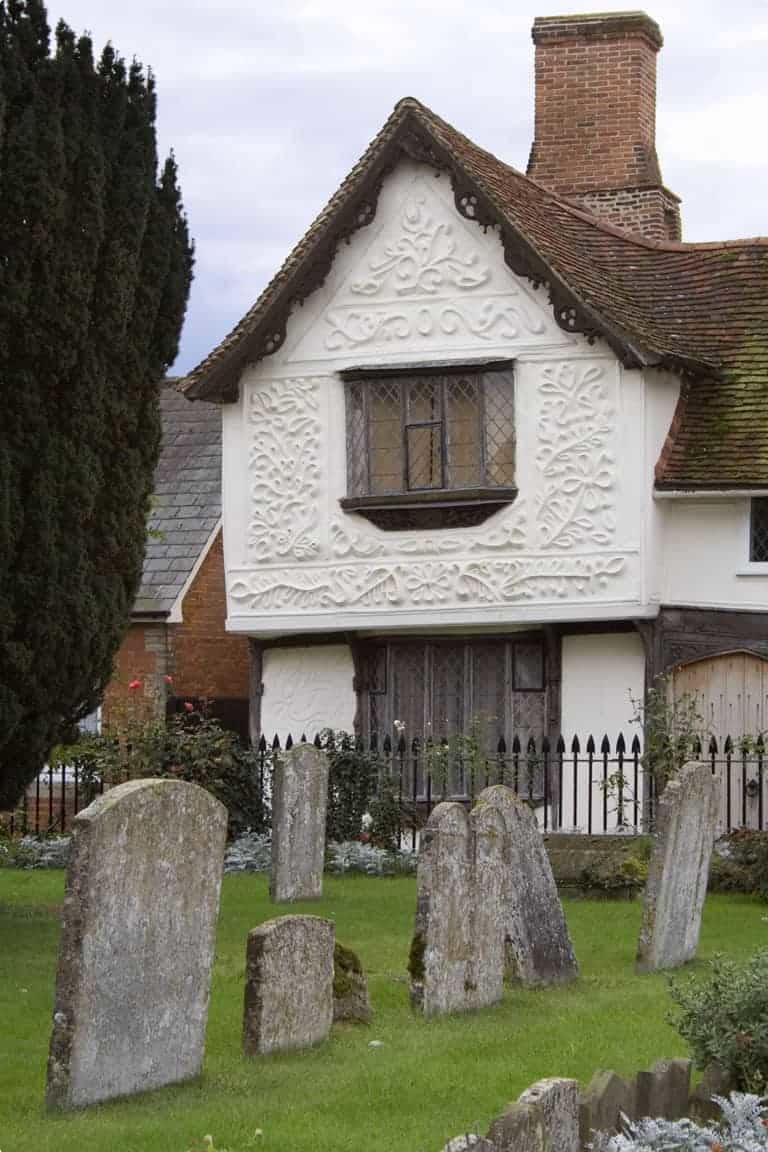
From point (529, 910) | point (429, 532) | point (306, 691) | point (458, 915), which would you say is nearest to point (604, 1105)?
point (458, 915)

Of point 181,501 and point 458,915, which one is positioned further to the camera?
point 181,501

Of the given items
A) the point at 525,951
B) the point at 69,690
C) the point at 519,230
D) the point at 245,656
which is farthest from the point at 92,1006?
the point at 245,656

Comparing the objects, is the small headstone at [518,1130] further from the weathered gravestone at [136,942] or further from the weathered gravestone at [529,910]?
the weathered gravestone at [529,910]

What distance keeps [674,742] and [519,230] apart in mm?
6416

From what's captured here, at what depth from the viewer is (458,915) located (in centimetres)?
1384

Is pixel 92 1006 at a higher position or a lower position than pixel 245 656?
lower

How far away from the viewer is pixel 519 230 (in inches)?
1048

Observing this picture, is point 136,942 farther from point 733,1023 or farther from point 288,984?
point 733,1023

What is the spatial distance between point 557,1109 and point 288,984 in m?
3.73

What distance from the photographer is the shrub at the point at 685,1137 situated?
868 centimetres

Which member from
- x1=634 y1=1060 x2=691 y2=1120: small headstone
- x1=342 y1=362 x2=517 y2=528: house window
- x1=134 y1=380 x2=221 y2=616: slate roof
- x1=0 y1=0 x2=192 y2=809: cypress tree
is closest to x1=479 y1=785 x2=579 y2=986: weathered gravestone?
x1=0 y1=0 x2=192 y2=809: cypress tree

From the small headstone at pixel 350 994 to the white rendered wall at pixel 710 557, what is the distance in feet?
46.2

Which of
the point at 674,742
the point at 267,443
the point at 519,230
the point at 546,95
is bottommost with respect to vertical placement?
the point at 674,742

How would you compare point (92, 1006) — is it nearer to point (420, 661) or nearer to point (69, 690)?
point (69, 690)
